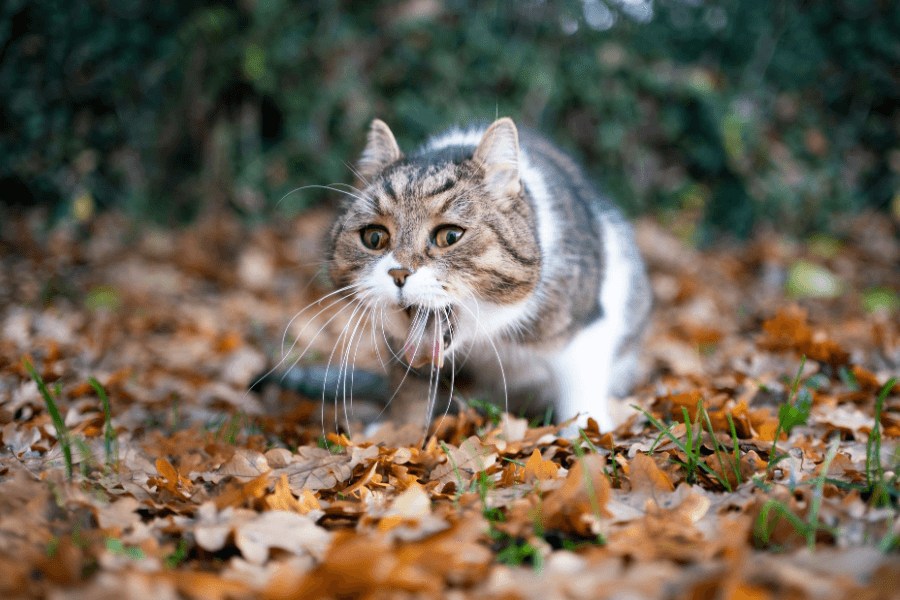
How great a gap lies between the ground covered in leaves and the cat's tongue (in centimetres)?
32

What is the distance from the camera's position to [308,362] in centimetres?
371

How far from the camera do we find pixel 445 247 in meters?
2.23

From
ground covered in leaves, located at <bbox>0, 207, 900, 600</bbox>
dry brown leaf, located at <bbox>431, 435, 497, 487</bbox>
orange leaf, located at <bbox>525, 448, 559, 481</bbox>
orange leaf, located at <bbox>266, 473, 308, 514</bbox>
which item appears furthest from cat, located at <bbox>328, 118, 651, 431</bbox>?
orange leaf, located at <bbox>266, 473, 308, 514</bbox>

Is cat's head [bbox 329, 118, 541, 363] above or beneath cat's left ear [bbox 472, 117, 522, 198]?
beneath

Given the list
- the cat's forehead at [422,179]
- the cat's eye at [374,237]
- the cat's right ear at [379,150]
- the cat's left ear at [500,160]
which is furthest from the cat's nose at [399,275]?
the cat's right ear at [379,150]

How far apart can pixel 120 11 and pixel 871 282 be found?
23.8ft

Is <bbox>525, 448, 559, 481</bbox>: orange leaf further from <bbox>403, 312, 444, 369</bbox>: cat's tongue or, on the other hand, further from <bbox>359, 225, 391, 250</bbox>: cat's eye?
<bbox>359, 225, 391, 250</bbox>: cat's eye

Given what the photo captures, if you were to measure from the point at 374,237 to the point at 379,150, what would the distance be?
54 centimetres

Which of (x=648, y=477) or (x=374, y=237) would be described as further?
(x=374, y=237)

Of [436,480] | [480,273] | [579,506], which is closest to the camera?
[579,506]

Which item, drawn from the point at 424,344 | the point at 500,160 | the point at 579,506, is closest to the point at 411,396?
the point at 424,344

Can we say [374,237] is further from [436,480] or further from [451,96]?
[451,96]

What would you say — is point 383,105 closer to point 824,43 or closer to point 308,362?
point 308,362

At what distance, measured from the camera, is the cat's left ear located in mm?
2332
